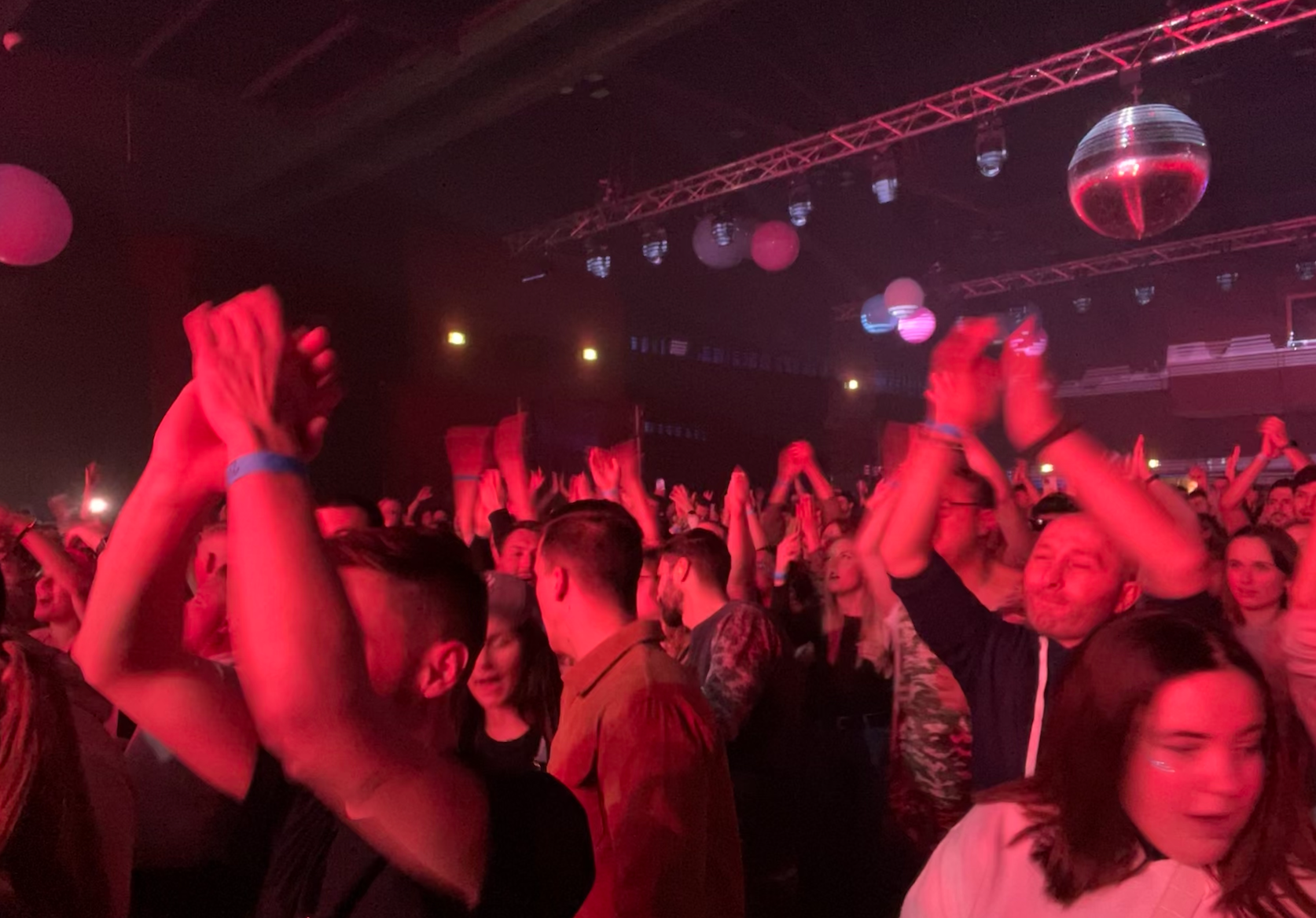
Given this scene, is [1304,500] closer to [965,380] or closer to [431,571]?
[965,380]

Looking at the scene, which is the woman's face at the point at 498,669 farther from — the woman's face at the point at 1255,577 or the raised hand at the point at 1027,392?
the woman's face at the point at 1255,577

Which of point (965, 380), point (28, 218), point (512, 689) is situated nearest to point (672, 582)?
point (512, 689)

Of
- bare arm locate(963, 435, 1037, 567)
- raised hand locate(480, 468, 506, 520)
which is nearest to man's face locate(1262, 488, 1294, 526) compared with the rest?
bare arm locate(963, 435, 1037, 567)

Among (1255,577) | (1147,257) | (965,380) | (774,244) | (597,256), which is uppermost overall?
(1147,257)

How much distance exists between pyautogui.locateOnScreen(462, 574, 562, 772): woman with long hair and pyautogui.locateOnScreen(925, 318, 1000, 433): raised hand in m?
1.00

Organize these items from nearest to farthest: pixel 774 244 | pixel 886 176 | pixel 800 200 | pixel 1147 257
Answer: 1. pixel 886 176
2. pixel 774 244
3. pixel 800 200
4. pixel 1147 257

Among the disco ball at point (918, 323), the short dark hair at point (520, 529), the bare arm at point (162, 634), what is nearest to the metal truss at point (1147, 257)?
the disco ball at point (918, 323)

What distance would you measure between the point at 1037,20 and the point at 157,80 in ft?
17.3

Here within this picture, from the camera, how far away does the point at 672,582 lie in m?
2.68

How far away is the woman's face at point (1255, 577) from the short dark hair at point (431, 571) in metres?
2.26

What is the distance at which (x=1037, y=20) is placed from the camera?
19.1 ft

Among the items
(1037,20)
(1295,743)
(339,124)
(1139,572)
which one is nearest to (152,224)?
(339,124)

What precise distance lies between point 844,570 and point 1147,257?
8.24 m

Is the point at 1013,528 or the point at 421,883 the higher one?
the point at 1013,528
